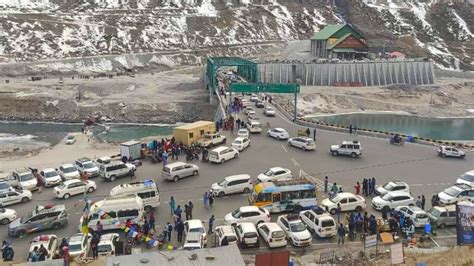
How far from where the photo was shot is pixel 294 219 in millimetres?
23188

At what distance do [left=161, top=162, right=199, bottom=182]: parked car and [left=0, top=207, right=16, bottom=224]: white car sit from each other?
370 inches

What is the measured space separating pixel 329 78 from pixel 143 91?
31.9m

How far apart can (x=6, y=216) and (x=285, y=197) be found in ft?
48.1

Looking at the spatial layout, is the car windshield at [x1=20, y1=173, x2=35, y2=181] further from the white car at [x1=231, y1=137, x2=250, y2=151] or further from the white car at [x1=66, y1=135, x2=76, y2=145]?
the white car at [x1=66, y1=135, x2=76, y2=145]

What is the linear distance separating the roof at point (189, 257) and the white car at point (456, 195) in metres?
16.6

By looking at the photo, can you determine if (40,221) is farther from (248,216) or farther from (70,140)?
(70,140)

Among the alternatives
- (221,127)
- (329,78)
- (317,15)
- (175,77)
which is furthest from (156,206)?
(317,15)

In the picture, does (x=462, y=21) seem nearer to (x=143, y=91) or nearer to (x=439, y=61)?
(x=439, y=61)

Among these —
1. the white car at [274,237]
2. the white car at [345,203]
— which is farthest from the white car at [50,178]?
the white car at [345,203]

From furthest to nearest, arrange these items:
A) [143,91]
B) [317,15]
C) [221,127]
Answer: [317,15], [143,91], [221,127]

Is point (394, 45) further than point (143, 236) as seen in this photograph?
Yes

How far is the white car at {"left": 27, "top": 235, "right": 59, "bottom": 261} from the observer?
2055cm

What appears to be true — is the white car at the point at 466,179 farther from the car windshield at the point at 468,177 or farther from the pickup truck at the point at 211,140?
the pickup truck at the point at 211,140

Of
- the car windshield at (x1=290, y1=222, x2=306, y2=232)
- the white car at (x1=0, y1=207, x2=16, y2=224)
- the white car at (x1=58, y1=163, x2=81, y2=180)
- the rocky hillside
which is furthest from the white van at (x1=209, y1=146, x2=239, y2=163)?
the rocky hillside
